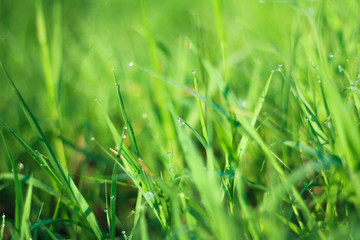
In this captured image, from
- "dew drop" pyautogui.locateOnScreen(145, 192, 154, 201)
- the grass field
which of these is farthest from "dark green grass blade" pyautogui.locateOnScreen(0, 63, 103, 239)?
"dew drop" pyautogui.locateOnScreen(145, 192, 154, 201)

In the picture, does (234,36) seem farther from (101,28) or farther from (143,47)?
(101,28)

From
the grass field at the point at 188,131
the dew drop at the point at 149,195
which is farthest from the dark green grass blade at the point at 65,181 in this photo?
the dew drop at the point at 149,195

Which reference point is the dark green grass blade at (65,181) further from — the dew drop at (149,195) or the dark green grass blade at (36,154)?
the dew drop at (149,195)

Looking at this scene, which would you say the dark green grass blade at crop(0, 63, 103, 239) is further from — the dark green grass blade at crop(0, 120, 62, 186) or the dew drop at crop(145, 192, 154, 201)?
the dew drop at crop(145, 192, 154, 201)

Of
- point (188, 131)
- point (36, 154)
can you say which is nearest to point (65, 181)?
point (36, 154)

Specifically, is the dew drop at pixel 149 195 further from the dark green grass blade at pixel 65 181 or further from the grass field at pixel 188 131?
the dark green grass blade at pixel 65 181

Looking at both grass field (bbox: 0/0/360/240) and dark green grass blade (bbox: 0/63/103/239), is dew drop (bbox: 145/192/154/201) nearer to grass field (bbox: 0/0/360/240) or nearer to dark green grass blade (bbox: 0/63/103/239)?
grass field (bbox: 0/0/360/240)

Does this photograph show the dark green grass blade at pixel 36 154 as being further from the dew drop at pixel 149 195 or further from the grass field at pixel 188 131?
the dew drop at pixel 149 195

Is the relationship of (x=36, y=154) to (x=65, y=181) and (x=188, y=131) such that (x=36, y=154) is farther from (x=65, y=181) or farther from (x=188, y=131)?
(x=188, y=131)
